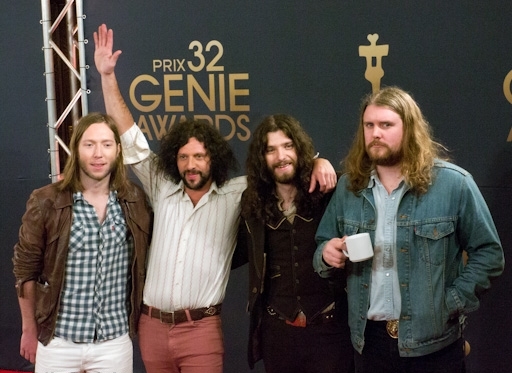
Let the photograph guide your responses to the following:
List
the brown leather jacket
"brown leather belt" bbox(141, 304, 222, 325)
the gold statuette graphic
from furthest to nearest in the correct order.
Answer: the gold statuette graphic
"brown leather belt" bbox(141, 304, 222, 325)
the brown leather jacket

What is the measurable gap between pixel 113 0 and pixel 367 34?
143 centimetres

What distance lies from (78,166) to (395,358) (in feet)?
4.63

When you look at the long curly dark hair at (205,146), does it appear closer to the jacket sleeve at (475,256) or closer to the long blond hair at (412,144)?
the long blond hair at (412,144)

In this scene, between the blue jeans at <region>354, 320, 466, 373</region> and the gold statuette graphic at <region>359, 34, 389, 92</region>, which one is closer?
the blue jeans at <region>354, 320, 466, 373</region>

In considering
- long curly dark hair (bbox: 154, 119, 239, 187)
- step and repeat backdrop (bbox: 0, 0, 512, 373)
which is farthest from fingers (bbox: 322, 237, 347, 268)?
step and repeat backdrop (bbox: 0, 0, 512, 373)

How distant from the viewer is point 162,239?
93.9 inches

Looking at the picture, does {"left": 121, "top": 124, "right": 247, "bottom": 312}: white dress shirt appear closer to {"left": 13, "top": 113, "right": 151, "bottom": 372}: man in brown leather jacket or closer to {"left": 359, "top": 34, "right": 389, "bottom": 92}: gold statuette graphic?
{"left": 13, "top": 113, "right": 151, "bottom": 372}: man in brown leather jacket

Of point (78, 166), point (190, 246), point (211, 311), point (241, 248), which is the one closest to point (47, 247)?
point (78, 166)

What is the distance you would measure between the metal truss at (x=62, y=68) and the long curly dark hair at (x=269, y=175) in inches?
54.7

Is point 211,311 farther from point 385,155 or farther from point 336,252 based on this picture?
point 385,155

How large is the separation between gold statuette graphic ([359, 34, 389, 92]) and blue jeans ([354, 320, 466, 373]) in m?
1.36

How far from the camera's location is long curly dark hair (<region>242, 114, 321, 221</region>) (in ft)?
7.45

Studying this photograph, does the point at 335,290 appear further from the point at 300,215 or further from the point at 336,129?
the point at 336,129

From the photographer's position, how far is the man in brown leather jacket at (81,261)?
222cm
